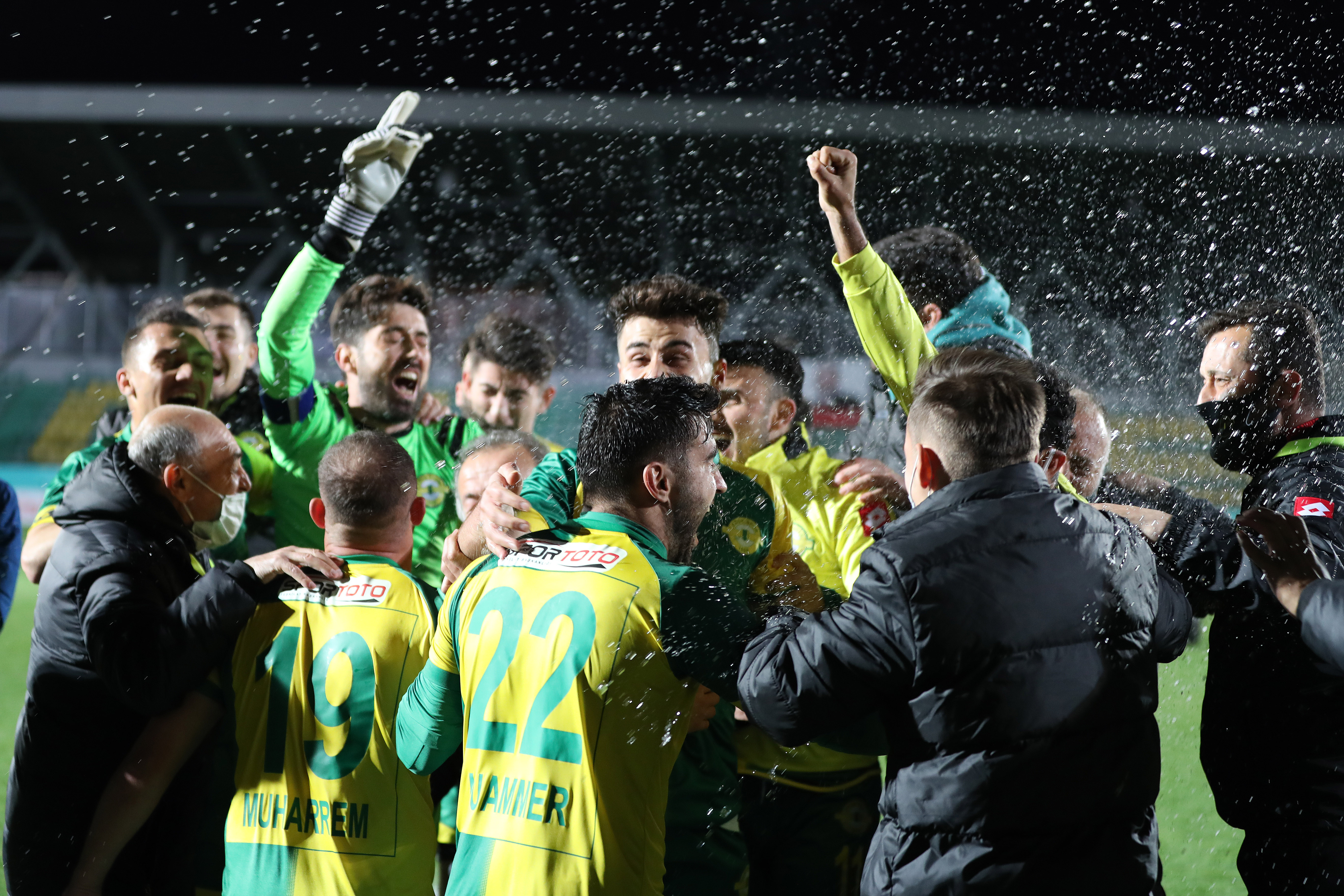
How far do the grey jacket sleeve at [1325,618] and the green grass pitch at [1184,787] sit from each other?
31.8 inches

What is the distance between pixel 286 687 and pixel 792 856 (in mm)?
1401

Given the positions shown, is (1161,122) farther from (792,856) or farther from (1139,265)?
(792,856)

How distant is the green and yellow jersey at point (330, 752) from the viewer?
2.51m

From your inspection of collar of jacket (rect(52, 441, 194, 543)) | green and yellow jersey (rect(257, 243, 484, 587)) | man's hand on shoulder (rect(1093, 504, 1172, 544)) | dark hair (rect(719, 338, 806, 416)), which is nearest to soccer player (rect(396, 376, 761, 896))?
man's hand on shoulder (rect(1093, 504, 1172, 544))

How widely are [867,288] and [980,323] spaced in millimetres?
744

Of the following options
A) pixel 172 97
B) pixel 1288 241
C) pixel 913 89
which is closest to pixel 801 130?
pixel 913 89

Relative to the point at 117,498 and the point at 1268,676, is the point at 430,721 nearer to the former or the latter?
the point at 117,498

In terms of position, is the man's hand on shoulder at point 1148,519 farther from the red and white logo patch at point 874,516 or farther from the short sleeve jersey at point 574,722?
the short sleeve jersey at point 574,722

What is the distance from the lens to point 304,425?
4195mm

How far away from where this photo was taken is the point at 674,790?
236 centimetres

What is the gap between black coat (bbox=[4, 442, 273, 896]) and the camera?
2859 millimetres

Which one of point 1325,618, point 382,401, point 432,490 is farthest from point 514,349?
point 1325,618

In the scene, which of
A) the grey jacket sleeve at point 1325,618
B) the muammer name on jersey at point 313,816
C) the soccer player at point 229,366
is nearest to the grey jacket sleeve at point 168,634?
the muammer name on jersey at point 313,816

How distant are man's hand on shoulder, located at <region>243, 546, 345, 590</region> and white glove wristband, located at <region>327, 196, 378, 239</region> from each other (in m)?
1.66
